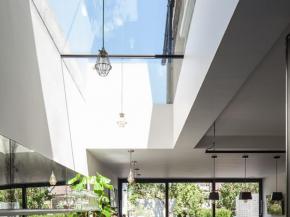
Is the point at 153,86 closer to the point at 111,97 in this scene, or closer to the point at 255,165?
the point at 111,97

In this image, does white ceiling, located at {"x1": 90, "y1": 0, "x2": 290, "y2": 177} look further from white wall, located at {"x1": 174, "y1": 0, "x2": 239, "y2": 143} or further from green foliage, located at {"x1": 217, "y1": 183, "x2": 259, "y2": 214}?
green foliage, located at {"x1": 217, "y1": 183, "x2": 259, "y2": 214}

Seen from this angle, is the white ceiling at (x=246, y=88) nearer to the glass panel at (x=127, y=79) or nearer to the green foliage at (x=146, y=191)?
the glass panel at (x=127, y=79)

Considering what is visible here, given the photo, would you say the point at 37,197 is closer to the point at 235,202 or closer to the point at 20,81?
the point at 20,81

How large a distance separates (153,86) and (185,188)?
10255 mm

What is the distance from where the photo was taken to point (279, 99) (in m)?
4.94

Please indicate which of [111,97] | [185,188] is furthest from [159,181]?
[111,97]

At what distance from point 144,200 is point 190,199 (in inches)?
67.2

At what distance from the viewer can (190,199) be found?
16.6 m

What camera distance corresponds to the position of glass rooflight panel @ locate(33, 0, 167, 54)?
4750mm

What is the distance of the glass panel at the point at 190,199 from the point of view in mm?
Result: 16328

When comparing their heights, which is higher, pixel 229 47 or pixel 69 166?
pixel 229 47

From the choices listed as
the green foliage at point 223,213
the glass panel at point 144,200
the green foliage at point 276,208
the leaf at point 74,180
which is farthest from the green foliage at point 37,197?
the green foliage at point 223,213

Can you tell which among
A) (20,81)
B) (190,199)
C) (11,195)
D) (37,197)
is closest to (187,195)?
(190,199)

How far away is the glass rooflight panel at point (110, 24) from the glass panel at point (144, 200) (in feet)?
36.7
